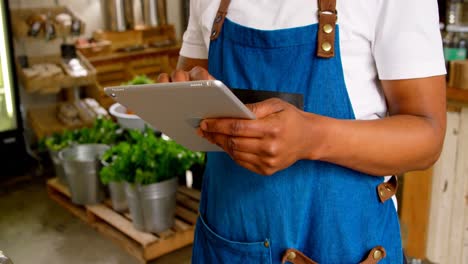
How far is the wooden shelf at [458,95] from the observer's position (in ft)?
8.37

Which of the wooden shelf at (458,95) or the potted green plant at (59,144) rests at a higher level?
the wooden shelf at (458,95)

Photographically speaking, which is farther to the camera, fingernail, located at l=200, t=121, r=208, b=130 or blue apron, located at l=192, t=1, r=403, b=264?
blue apron, located at l=192, t=1, r=403, b=264

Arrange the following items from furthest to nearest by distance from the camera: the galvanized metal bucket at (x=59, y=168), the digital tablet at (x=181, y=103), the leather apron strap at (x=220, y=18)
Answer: the galvanized metal bucket at (x=59, y=168)
the leather apron strap at (x=220, y=18)
the digital tablet at (x=181, y=103)

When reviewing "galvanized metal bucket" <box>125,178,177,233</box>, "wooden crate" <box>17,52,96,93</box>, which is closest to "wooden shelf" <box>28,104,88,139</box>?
"wooden crate" <box>17,52,96,93</box>

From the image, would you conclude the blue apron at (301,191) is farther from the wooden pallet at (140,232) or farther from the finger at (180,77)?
the wooden pallet at (140,232)

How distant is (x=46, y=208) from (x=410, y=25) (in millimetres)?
3082

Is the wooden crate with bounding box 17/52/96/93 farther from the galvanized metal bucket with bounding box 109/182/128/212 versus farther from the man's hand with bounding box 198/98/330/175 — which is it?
the man's hand with bounding box 198/98/330/175

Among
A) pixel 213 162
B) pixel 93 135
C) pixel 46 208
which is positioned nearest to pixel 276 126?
pixel 213 162

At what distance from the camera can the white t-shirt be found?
97 cm

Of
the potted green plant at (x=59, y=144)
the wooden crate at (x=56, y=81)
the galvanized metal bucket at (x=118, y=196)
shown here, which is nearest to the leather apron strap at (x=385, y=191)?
the galvanized metal bucket at (x=118, y=196)

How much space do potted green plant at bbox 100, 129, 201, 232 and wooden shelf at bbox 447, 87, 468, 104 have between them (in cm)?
135

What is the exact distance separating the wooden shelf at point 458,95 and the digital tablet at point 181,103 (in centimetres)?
180

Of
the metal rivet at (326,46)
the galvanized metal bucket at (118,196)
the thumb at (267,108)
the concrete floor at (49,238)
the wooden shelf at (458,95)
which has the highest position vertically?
the metal rivet at (326,46)

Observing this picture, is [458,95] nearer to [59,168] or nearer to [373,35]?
[373,35]
